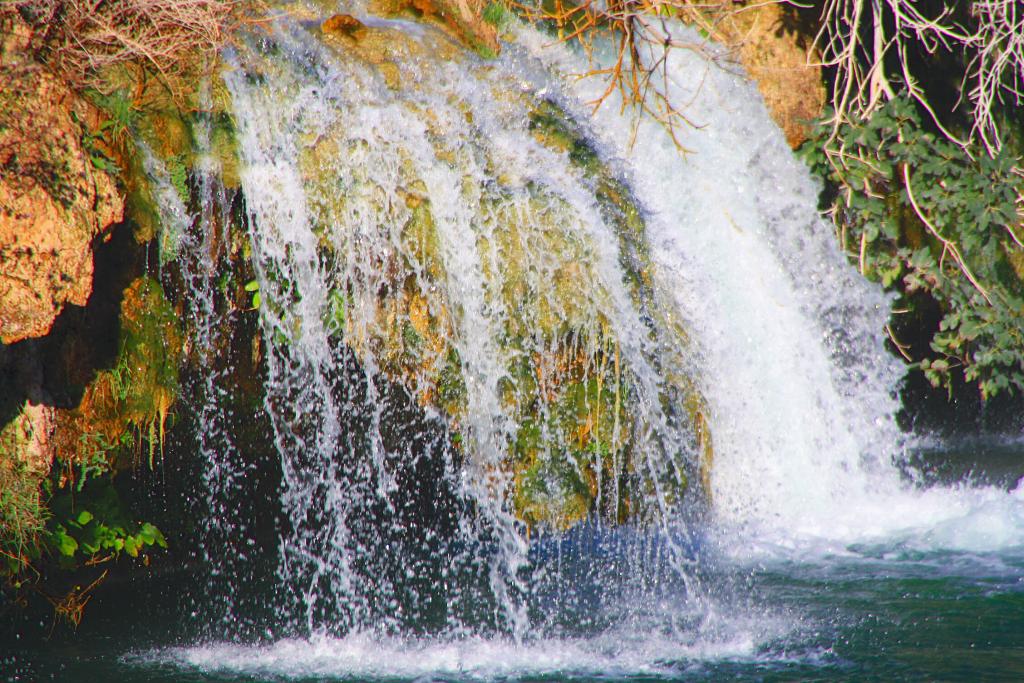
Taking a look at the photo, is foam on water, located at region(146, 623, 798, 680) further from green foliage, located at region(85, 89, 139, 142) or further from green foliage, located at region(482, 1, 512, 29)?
green foliage, located at region(482, 1, 512, 29)

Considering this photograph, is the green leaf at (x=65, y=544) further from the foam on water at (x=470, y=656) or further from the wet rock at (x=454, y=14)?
the wet rock at (x=454, y=14)

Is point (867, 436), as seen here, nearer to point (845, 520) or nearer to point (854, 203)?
point (845, 520)

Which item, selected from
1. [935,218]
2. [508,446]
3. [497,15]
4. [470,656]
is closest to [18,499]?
[470,656]

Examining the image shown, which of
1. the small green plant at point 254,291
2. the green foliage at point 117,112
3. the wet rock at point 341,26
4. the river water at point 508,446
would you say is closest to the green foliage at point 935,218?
the river water at point 508,446

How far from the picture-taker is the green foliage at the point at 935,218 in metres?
5.67

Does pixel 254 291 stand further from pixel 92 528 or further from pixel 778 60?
pixel 778 60

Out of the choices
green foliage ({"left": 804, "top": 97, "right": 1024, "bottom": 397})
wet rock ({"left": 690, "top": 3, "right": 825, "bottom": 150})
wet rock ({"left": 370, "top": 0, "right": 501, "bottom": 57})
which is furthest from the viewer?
wet rock ({"left": 690, "top": 3, "right": 825, "bottom": 150})

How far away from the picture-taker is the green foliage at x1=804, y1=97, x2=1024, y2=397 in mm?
5668

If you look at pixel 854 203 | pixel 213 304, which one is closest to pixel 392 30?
pixel 213 304

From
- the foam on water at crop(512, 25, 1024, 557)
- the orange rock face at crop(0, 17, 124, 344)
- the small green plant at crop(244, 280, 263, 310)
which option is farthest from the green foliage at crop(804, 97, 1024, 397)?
the orange rock face at crop(0, 17, 124, 344)

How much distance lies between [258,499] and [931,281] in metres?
4.10

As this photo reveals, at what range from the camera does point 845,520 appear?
4.96 meters

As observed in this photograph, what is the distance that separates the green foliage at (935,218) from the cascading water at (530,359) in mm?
271

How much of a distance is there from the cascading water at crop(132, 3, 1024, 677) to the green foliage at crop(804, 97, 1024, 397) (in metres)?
0.27
